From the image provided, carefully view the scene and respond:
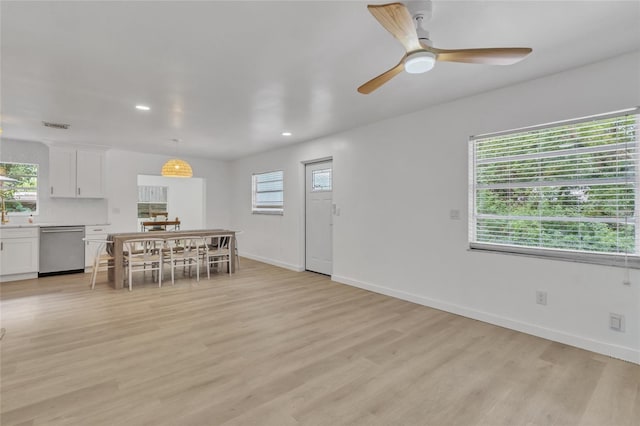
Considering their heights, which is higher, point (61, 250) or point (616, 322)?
point (61, 250)

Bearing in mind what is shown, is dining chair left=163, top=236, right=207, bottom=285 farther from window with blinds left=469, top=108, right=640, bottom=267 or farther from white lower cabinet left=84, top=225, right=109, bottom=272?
window with blinds left=469, top=108, right=640, bottom=267

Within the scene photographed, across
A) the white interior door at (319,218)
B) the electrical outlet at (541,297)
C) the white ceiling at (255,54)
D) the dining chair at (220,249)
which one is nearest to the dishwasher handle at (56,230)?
the white ceiling at (255,54)

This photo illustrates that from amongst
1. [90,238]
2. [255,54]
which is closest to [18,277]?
[90,238]

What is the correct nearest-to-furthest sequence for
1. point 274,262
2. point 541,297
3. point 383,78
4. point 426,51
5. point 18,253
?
point 426,51 < point 383,78 < point 541,297 < point 18,253 < point 274,262

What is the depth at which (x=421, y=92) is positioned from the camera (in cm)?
330

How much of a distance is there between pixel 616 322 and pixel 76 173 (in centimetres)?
798

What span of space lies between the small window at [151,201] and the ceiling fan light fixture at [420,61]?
9.89 metres

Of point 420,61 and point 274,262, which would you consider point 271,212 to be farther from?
point 420,61

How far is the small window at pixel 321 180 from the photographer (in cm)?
551

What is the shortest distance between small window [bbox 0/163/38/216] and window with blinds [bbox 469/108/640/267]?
7350 mm

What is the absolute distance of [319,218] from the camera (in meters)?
5.68

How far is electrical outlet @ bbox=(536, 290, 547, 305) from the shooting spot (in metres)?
2.93

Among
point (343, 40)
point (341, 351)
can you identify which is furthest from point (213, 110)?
point (341, 351)

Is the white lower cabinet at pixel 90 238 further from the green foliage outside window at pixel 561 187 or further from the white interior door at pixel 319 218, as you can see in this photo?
the green foliage outside window at pixel 561 187
